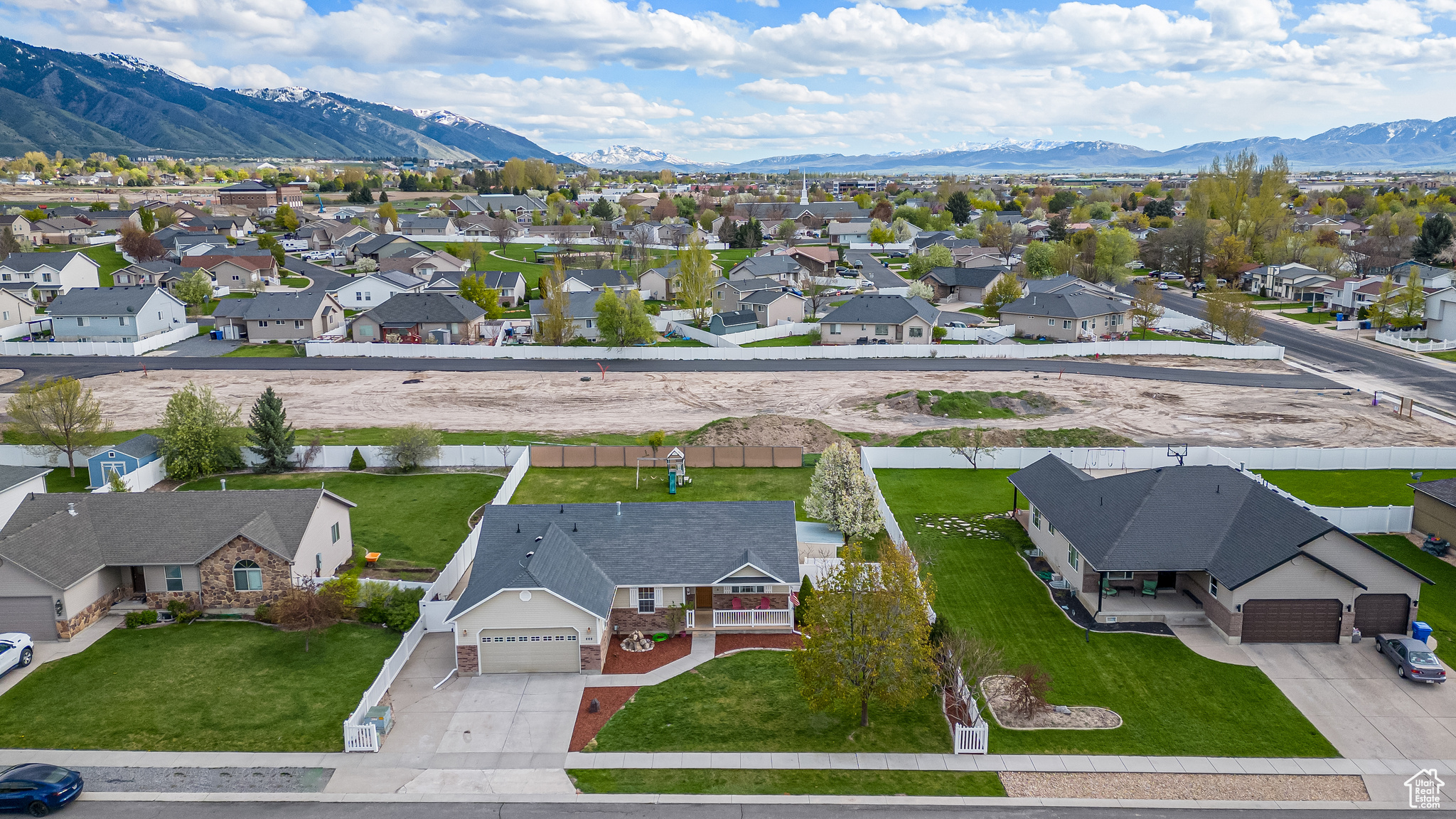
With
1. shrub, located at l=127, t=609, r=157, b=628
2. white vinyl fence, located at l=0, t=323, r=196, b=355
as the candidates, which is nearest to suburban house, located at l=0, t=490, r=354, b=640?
shrub, located at l=127, t=609, r=157, b=628

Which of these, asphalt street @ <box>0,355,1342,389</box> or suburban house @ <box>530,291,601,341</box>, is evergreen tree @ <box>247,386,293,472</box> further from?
suburban house @ <box>530,291,601,341</box>

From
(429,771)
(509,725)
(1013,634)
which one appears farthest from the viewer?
(1013,634)

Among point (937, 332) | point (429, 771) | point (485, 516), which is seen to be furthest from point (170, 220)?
point (429, 771)

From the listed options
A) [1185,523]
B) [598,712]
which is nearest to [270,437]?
[598,712]

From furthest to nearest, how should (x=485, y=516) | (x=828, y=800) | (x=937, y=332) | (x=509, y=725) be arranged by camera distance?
(x=937, y=332), (x=485, y=516), (x=509, y=725), (x=828, y=800)

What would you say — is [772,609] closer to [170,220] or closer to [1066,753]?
[1066,753]

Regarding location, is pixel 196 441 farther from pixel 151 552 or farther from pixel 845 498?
pixel 845 498
